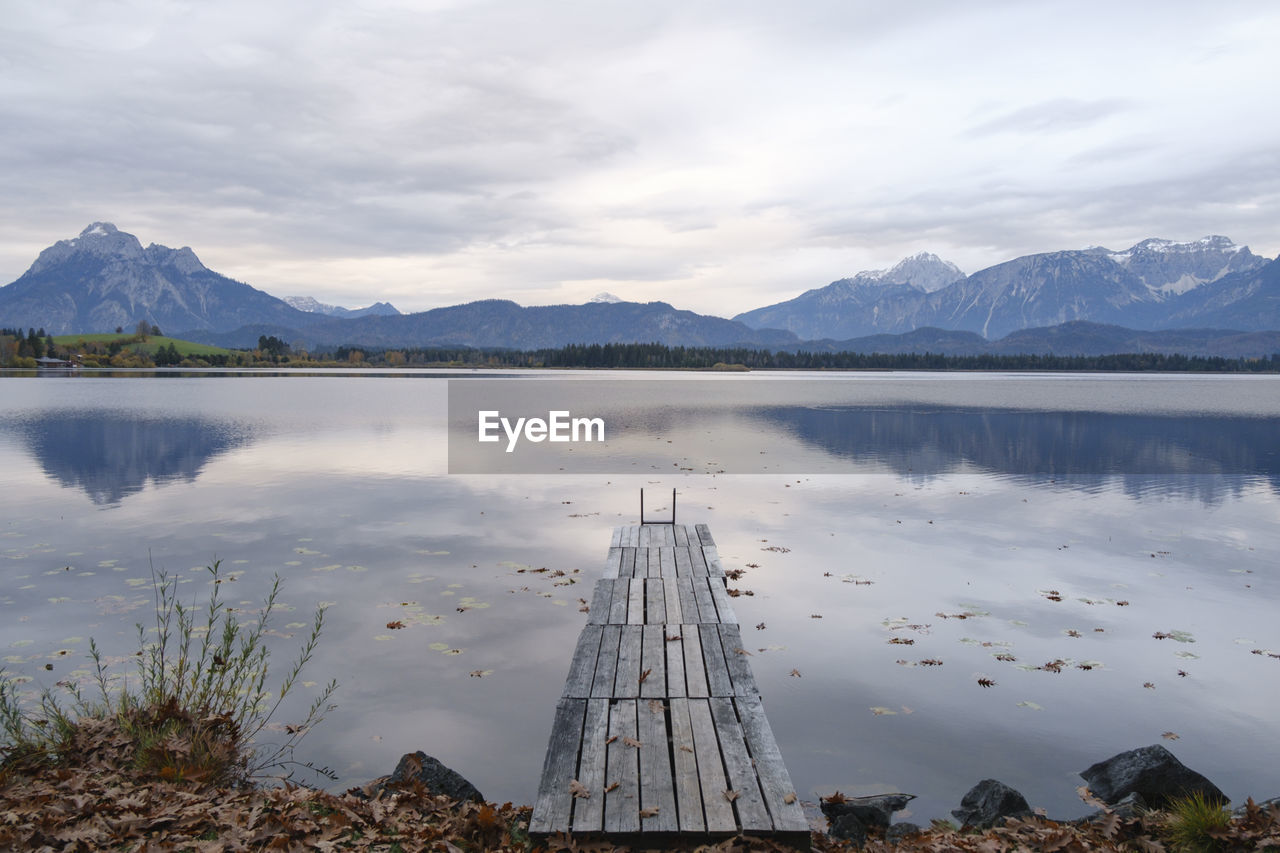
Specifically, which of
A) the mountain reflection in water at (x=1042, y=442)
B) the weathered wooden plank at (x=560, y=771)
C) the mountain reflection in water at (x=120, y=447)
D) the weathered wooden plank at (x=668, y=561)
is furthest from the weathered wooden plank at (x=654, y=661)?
the mountain reflection in water at (x=1042, y=442)

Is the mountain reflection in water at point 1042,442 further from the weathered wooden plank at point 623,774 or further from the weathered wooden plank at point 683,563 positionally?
the weathered wooden plank at point 623,774

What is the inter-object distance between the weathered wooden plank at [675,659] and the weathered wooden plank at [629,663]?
39 centimetres

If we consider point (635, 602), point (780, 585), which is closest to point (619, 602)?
point (635, 602)

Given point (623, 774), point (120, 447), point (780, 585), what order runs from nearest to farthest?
point (623, 774) → point (780, 585) → point (120, 447)

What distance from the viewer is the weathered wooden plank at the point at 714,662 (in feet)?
31.5

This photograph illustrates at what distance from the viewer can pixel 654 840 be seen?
6742 millimetres

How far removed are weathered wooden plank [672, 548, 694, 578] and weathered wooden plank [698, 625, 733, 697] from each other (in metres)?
3.37

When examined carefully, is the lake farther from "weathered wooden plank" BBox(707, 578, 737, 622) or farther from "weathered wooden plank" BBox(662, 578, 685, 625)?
"weathered wooden plank" BBox(662, 578, 685, 625)

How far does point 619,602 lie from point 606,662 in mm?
2835

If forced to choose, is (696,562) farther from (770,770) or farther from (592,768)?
(592,768)

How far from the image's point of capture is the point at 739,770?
25.2 feet

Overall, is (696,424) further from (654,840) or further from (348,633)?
(654,840)

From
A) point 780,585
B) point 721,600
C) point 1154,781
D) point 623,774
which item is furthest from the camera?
point 780,585

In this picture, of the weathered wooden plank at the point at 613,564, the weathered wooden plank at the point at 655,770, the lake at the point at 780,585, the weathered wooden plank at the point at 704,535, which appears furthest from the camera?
the weathered wooden plank at the point at 704,535
